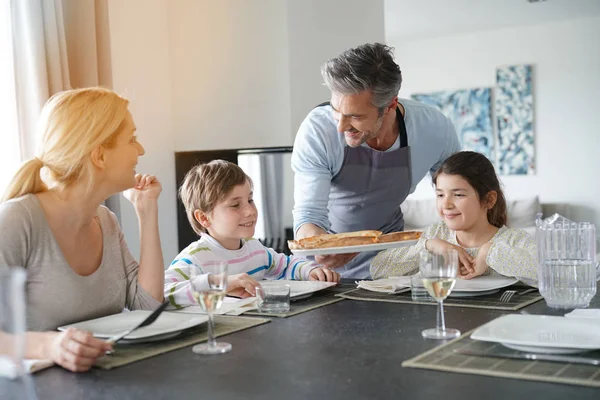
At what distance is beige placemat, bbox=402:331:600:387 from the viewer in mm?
1149

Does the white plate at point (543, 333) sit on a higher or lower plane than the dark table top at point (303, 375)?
higher

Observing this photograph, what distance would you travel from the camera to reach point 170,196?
3967 millimetres

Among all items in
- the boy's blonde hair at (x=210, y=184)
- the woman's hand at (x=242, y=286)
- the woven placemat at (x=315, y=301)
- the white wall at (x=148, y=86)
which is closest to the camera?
the woven placemat at (x=315, y=301)

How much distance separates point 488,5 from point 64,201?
5.57 m

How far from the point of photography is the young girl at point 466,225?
2211 millimetres

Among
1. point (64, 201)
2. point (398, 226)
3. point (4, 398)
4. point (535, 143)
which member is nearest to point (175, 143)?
point (398, 226)

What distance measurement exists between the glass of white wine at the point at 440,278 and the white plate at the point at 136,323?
1.59 feet

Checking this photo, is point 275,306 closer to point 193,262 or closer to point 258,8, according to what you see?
point 193,262

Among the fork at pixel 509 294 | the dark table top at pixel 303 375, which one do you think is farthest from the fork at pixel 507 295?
the dark table top at pixel 303 375

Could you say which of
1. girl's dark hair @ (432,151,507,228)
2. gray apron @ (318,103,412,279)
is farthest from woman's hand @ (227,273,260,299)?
girl's dark hair @ (432,151,507,228)

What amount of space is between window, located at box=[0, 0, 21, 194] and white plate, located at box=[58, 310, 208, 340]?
1.77m

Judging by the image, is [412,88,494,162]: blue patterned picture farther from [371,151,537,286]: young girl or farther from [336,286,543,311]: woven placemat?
[336,286,543,311]: woven placemat

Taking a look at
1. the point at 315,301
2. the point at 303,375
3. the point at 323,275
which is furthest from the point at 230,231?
the point at 303,375

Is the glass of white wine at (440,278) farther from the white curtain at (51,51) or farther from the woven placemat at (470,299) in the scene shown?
the white curtain at (51,51)
